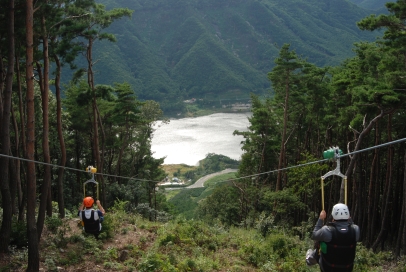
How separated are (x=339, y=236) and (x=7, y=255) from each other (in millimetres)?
6458

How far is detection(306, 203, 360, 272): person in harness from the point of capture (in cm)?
412

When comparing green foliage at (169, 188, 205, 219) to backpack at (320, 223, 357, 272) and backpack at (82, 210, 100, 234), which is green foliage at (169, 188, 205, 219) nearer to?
backpack at (82, 210, 100, 234)

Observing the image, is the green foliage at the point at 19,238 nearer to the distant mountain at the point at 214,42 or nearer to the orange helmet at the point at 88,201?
the orange helmet at the point at 88,201

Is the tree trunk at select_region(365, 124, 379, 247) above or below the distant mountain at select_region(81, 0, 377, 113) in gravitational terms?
below

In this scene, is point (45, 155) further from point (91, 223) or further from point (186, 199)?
point (186, 199)

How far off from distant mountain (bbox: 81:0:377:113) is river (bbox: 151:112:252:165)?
22.5 m

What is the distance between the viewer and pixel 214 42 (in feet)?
430

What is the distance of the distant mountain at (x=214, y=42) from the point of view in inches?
4104

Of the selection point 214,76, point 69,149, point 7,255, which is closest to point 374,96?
point 7,255

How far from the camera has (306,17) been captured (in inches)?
6078

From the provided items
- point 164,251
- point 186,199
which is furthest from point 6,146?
point 186,199

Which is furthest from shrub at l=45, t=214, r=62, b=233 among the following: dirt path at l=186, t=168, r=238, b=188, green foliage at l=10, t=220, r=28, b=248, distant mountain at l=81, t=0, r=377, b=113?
distant mountain at l=81, t=0, r=377, b=113

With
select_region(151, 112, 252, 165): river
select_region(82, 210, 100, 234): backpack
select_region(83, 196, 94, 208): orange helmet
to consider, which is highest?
select_region(151, 112, 252, 165): river

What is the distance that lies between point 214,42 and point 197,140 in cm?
7820
